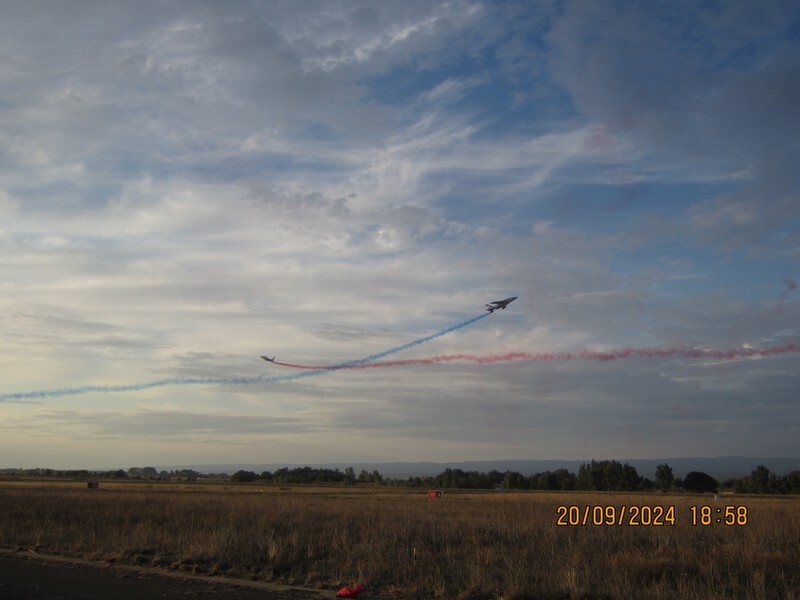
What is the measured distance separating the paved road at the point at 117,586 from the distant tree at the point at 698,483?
3965 inches

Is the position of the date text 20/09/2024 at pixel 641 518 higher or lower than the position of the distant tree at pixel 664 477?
higher

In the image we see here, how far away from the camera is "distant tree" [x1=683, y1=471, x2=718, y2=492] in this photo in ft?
329

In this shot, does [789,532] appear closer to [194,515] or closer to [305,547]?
[305,547]

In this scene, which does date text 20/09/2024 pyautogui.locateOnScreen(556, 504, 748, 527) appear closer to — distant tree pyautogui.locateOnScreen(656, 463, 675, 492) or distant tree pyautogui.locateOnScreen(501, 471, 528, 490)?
distant tree pyautogui.locateOnScreen(656, 463, 675, 492)

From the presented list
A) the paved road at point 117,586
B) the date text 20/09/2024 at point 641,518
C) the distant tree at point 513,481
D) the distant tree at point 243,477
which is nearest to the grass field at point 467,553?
the date text 20/09/2024 at point 641,518

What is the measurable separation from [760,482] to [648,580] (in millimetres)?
98140

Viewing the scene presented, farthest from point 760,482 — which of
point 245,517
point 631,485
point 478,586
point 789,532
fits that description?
point 478,586

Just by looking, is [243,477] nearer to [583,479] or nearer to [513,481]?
[513,481]

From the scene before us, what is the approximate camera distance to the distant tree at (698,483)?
10025cm

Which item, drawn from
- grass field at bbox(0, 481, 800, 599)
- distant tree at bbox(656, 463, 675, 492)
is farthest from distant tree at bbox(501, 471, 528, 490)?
grass field at bbox(0, 481, 800, 599)

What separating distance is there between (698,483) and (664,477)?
27.8 feet

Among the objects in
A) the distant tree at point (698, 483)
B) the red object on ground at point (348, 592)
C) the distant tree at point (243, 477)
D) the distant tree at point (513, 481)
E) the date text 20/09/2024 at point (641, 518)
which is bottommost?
the distant tree at point (243, 477)

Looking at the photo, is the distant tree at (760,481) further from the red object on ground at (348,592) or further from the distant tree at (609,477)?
the red object on ground at (348,592)

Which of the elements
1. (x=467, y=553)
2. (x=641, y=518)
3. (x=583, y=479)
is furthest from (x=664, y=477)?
(x=467, y=553)
